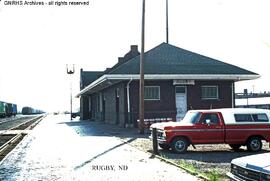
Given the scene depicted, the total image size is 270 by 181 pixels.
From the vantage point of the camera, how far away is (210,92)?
32812 mm

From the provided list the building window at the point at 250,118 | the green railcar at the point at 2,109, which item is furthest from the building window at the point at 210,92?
the green railcar at the point at 2,109

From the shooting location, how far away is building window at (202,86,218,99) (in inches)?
1284

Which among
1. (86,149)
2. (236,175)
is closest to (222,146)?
(86,149)

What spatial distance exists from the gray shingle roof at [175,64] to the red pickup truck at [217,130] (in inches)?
544

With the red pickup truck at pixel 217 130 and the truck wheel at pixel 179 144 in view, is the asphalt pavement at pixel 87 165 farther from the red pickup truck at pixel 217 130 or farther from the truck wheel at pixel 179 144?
the red pickup truck at pixel 217 130

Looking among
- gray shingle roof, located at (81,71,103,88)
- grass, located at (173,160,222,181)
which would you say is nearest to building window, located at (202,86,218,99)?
grass, located at (173,160,222,181)

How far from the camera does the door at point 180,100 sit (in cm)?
3203

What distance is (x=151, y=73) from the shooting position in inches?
1193


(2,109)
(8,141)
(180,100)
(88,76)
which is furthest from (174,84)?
(2,109)

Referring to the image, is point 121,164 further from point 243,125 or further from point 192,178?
point 243,125

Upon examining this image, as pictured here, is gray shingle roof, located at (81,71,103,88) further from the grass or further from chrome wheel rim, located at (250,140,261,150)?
the grass

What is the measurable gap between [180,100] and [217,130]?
15628 mm

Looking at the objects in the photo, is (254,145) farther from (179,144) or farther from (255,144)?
(179,144)

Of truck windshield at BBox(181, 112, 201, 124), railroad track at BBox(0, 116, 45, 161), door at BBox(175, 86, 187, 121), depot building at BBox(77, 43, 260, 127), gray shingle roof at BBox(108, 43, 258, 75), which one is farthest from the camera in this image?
door at BBox(175, 86, 187, 121)
